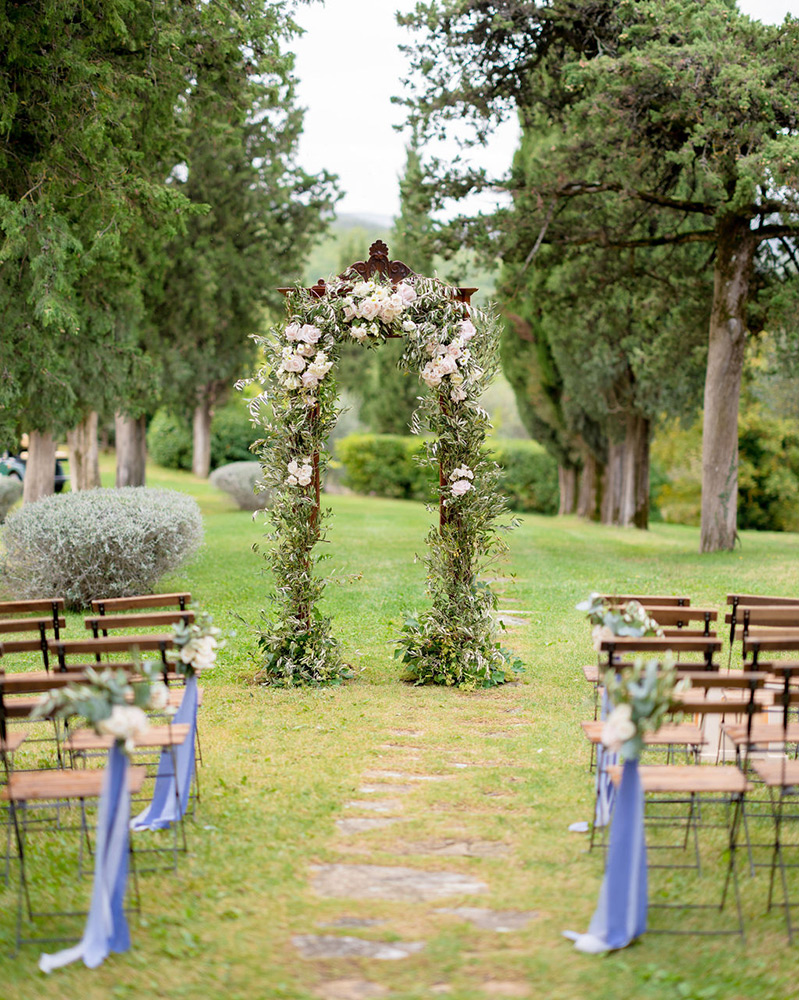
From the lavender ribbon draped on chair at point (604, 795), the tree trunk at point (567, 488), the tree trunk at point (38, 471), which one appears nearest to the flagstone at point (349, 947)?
the lavender ribbon draped on chair at point (604, 795)

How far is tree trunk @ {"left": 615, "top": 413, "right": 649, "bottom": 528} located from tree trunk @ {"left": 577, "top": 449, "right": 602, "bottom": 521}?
3.24 meters

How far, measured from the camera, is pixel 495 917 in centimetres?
398

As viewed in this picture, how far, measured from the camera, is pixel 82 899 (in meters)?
4.24

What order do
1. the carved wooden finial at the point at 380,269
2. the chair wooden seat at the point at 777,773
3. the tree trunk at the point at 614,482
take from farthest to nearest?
1. the tree trunk at the point at 614,482
2. the carved wooden finial at the point at 380,269
3. the chair wooden seat at the point at 777,773

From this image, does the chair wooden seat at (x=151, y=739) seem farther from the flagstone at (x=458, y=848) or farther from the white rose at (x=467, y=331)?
the white rose at (x=467, y=331)

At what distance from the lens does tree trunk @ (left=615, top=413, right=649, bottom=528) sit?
23.9 meters

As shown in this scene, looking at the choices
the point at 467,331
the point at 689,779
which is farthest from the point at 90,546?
the point at 689,779

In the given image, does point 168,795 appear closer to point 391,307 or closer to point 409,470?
point 391,307

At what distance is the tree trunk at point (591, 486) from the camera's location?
92.8 ft

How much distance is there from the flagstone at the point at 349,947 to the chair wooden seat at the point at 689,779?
3.80ft

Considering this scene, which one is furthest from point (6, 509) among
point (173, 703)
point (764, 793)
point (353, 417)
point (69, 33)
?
point (353, 417)

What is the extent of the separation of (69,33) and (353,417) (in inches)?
1430

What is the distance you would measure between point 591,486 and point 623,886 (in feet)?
82.5

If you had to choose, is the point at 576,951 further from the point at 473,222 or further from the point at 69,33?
the point at 473,222
